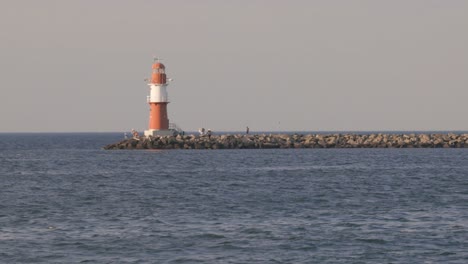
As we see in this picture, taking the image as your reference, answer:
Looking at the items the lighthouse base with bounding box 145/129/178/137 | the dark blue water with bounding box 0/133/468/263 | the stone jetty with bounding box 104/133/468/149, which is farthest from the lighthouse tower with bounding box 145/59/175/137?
the dark blue water with bounding box 0/133/468/263

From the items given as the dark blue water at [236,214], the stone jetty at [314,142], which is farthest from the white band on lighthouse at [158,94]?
the dark blue water at [236,214]

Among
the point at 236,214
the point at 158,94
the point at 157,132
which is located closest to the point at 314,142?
the point at 157,132

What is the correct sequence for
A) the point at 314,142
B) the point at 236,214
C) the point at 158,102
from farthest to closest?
1. the point at 314,142
2. the point at 158,102
3. the point at 236,214

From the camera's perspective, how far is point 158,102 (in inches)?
3125

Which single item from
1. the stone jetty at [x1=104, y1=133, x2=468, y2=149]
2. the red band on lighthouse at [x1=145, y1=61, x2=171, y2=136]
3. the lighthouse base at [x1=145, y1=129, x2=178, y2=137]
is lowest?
the stone jetty at [x1=104, y1=133, x2=468, y2=149]

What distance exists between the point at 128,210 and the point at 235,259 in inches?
448

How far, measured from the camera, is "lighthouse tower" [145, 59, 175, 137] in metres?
79.6

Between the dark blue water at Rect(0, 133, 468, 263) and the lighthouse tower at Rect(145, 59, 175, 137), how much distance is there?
2023 centimetres

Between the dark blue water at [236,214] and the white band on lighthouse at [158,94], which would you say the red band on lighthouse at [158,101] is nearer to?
the white band on lighthouse at [158,94]

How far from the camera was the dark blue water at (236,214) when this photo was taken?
931 inches

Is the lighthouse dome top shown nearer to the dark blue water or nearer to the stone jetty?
the stone jetty

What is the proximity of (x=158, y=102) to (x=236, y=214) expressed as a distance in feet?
159

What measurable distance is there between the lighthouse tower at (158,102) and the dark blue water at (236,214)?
66.4ft

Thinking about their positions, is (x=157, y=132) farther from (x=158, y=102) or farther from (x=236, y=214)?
(x=236, y=214)
